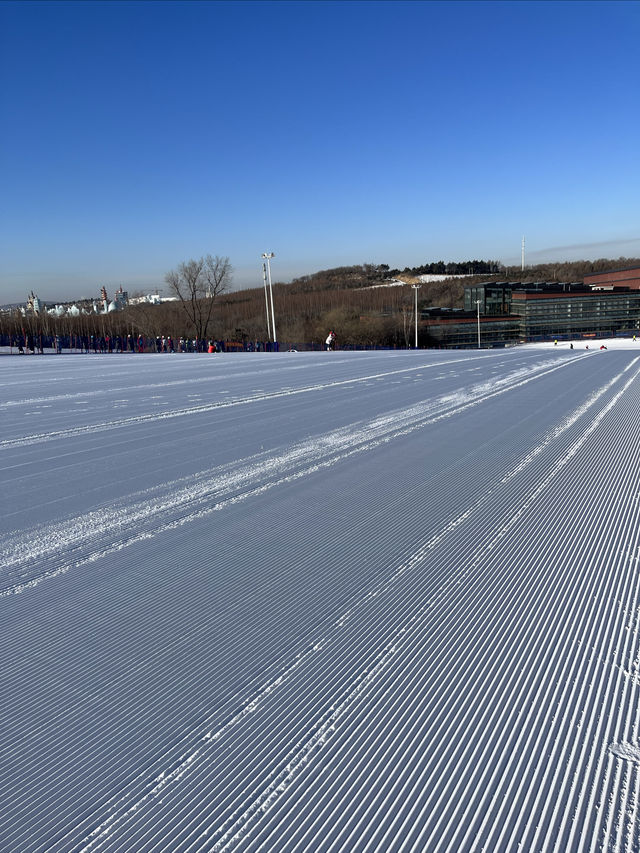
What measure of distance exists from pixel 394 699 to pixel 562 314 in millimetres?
104540

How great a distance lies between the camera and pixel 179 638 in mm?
2650

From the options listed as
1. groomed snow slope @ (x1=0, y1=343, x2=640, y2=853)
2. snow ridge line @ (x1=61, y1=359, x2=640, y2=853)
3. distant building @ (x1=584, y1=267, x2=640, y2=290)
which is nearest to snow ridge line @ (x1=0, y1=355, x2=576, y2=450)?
groomed snow slope @ (x1=0, y1=343, x2=640, y2=853)

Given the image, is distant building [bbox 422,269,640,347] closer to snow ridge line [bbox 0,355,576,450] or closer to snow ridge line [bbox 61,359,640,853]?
snow ridge line [bbox 0,355,576,450]

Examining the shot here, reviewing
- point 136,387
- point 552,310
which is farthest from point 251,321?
point 136,387

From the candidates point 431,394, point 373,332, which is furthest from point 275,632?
point 373,332

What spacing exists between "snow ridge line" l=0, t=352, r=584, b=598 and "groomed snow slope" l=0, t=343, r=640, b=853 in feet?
0.09

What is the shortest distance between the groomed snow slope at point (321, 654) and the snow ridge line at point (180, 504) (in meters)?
0.03

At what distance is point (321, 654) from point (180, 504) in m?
2.33

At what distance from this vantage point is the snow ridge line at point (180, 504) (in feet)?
11.8

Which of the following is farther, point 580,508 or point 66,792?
point 580,508

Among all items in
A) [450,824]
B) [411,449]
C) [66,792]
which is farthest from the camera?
[411,449]

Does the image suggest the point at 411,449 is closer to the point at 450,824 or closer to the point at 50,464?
the point at 50,464

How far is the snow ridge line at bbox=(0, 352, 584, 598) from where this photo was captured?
3.59 meters

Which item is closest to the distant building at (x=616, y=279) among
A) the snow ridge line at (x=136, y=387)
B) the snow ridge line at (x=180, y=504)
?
the snow ridge line at (x=136, y=387)
